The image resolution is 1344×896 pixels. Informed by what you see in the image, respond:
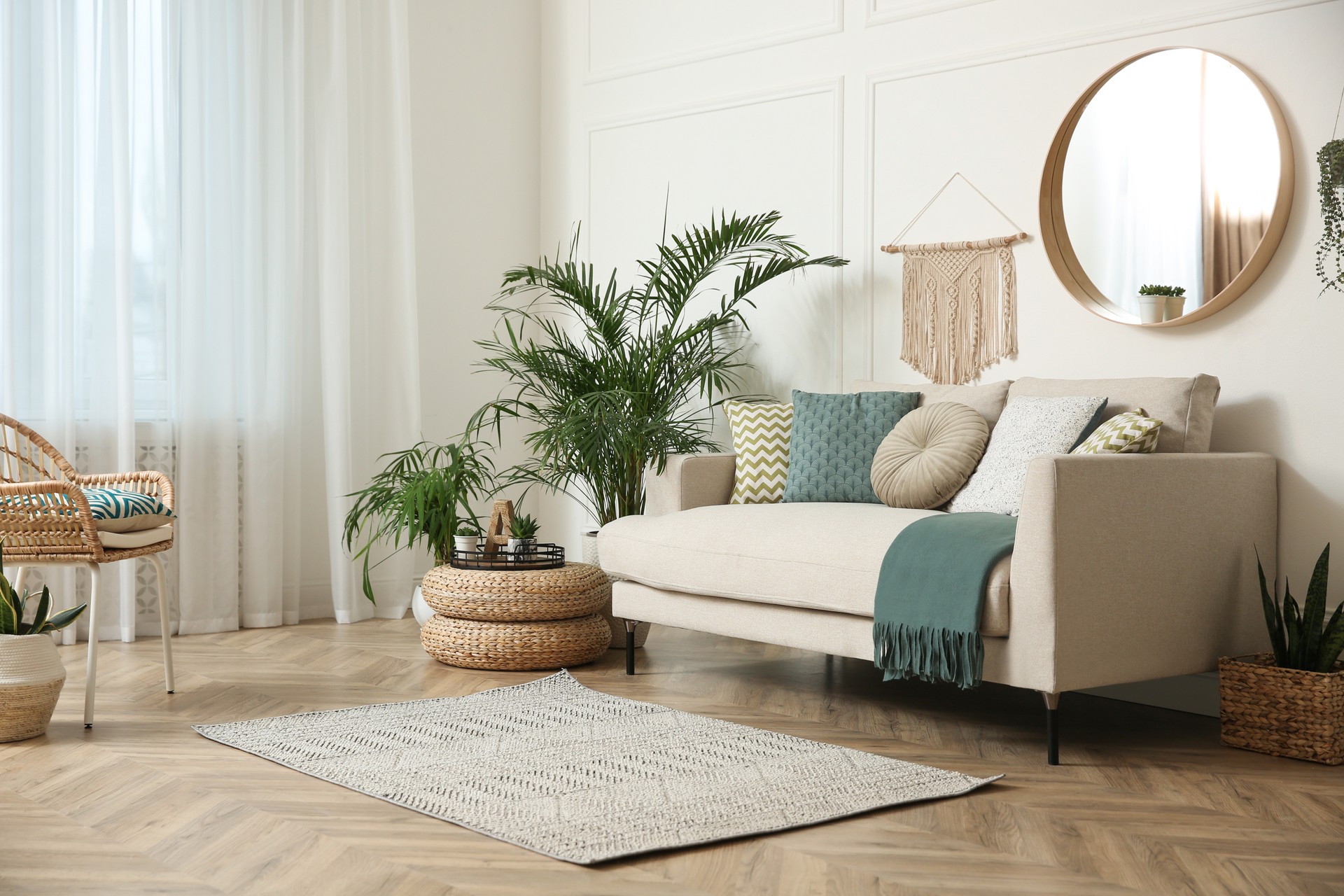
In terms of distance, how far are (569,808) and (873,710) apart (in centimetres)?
120

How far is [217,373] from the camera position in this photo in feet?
14.8

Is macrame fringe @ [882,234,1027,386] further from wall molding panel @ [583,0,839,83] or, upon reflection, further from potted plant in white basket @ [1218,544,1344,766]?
potted plant in white basket @ [1218,544,1344,766]

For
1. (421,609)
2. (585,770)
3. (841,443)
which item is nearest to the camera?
(585,770)

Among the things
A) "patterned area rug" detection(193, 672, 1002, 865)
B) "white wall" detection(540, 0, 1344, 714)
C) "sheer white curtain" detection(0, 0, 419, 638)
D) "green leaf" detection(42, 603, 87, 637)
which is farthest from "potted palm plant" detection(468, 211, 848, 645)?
"green leaf" detection(42, 603, 87, 637)

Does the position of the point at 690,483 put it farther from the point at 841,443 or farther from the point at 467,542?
the point at 467,542

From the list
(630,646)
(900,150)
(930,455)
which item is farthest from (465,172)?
(930,455)

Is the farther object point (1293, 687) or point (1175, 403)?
point (1175, 403)

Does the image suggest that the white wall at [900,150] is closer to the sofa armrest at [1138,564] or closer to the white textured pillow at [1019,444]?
the sofa armrest at [1138,564]

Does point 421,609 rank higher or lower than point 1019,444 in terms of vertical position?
lower

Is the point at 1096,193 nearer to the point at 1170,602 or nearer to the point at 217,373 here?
the point at 1170,602

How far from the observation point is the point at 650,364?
4.25m

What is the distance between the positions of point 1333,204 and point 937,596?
4.56ft

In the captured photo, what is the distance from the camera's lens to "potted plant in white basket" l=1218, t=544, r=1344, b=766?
8.98ft

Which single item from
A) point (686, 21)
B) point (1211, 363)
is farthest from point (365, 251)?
point (1211, 363)
